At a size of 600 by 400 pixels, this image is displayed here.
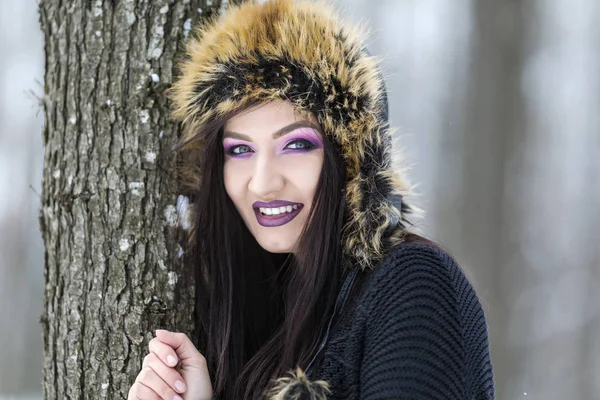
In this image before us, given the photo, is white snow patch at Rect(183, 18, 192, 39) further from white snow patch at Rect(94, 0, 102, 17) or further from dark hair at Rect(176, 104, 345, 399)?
dark hair at Rect(176, 104, 345, 399)

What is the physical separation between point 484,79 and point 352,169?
13.4 ft

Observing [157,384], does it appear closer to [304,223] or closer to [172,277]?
[172,277]

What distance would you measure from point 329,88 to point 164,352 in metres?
0.92

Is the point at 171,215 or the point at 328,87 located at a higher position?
the point at 328,87

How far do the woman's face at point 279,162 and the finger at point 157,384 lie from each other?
1.75 feet

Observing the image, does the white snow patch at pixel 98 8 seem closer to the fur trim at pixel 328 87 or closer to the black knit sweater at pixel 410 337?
the fur trim at pixel 328 87

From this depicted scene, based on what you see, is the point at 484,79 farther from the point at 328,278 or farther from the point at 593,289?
the point at 328,278

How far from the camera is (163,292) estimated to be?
7.09 ft

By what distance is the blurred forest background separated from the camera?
5562mm

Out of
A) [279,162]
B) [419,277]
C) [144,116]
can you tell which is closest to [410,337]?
[419,277]

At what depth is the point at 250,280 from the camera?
2.35 m

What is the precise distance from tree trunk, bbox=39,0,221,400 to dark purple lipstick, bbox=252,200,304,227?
33cm

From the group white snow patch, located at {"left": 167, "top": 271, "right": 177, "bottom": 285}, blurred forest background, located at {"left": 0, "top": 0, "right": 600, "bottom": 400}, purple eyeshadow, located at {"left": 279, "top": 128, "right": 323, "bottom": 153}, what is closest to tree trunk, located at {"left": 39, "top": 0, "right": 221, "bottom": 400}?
white snow patch, located at {"left": 167, "top": 271, "right": 177, "bottom": 285}

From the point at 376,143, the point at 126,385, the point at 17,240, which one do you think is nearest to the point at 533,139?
the point at 376,143
